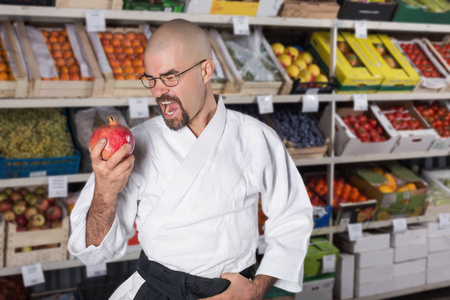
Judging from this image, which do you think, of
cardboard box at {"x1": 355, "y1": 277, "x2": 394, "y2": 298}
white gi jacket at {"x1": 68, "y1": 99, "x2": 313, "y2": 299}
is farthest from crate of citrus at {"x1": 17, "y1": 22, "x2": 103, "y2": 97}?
cardboard box at {"x1": 355, "y1": 277, "x2": 394, "y2": 298}

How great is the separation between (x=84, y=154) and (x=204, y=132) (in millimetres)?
1511

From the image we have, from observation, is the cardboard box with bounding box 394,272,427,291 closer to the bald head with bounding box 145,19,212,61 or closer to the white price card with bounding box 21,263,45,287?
the white price card with bounding box 21,263,45,287

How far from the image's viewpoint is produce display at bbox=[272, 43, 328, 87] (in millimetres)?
3527

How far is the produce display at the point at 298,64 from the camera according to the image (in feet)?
11.6

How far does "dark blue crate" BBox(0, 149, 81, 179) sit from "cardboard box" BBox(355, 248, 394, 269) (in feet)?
6.84

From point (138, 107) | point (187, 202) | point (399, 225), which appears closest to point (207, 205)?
point (187, 202)

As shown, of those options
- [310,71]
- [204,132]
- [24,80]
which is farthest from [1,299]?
[310,71]

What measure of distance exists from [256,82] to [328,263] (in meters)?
1.31

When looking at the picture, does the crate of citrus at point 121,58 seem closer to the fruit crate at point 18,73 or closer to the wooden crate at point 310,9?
the fruit crate at point 18,73

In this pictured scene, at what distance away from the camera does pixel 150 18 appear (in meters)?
2.92

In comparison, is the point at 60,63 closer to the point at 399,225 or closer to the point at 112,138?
the point at 112,138

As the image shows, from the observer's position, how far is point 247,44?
3537 millimetres

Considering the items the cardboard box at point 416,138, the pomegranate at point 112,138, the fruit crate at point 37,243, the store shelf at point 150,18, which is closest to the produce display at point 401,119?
the cardboard box at point 416,138

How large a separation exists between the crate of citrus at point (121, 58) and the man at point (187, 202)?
122 cm
